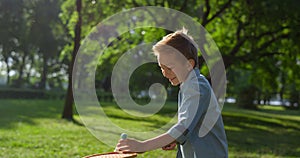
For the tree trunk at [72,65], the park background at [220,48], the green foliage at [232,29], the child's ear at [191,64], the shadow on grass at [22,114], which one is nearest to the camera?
the child's ear at [191,64]

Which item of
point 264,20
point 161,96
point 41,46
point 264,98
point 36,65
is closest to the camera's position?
point 161,96

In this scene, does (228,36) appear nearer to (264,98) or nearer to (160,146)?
(160,146)

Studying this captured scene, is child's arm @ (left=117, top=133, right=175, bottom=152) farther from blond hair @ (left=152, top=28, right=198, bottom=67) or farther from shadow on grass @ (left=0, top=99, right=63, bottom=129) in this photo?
shadow on grass @ (left=0, top=99, right=63, bottom=129)

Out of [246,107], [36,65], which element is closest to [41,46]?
Result: [36,65]

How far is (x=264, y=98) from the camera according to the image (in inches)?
2115

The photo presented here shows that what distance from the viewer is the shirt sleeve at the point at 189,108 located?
2549 millimetres

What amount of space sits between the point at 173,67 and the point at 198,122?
0.40 m

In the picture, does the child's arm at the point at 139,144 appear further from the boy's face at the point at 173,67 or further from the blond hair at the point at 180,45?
the blond hair at the point at 180,45

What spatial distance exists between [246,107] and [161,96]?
38147 millimetres

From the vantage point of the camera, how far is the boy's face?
2.62 meters

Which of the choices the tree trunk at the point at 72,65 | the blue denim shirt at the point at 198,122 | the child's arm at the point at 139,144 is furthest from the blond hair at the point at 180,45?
the tree trunk at the point at 72,65

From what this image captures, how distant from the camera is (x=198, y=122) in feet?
8.84

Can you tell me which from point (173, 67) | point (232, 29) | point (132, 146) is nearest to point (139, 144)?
point (132, 146)

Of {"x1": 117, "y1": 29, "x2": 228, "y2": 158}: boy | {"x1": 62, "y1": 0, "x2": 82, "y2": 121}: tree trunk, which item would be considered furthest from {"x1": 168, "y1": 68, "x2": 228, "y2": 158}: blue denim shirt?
{"x1": 62, "y1": 0, "x2": 82, "y2": 121}: tree trunk
